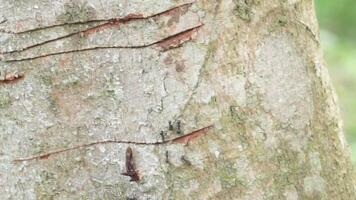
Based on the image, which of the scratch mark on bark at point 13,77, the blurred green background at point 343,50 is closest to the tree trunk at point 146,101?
the scratch mark on bark at point 13,77

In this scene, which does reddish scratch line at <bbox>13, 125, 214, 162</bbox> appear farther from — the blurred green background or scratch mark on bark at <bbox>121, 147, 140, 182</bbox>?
the blurred green background

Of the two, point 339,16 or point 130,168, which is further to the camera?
point 339,16

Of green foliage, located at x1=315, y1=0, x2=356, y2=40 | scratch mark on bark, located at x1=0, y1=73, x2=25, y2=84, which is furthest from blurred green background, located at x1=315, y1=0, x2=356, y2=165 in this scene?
scratch mark on bark, located at x1=0, y1=73, x2=25, y2=84

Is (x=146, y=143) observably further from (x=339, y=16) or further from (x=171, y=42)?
(x=339, y=16)

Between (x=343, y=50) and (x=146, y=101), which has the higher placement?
(x=343, y=50)

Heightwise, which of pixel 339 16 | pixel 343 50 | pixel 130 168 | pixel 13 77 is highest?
pixel 339 16

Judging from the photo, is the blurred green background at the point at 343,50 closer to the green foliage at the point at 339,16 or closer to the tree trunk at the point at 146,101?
the green foliage at the point at 339,16

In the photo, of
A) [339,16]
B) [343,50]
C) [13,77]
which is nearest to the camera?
[13,77]

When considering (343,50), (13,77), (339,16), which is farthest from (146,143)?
(339,16)
